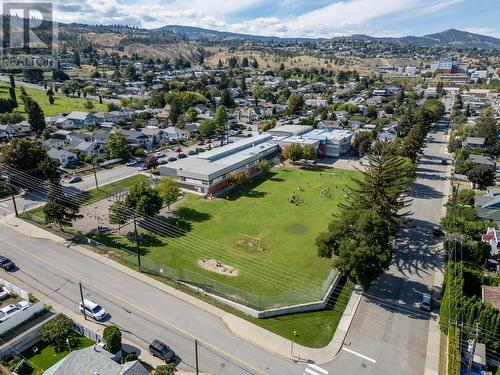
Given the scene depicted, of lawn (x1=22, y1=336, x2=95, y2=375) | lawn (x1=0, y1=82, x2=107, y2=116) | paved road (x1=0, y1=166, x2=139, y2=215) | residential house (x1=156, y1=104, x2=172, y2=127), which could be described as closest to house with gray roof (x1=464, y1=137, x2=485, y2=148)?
paved road (x1=0, y1=166, x2=139, y2=215)

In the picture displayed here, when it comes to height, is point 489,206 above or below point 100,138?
below

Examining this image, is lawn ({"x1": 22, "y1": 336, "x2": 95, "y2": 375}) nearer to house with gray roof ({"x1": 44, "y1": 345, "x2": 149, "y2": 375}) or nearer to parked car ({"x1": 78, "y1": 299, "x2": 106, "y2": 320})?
parked car ({"x1": 78, "y1": 299, "x2": 106, "y2": 320})

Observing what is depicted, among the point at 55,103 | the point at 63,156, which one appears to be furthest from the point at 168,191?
the point at 55,103

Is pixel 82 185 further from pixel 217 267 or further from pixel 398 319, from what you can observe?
pixel 398 319

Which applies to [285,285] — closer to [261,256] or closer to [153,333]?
[261,256]

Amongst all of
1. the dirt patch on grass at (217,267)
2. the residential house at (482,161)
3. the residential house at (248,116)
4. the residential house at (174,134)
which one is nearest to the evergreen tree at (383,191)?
the dirt patch on grass at (217,267)

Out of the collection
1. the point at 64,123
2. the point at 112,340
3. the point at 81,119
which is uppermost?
the point at 81,119

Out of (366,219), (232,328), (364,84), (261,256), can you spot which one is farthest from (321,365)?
(364,84)

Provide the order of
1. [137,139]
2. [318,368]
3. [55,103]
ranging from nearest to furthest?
[318,368]
[137,139]
[55,103]
